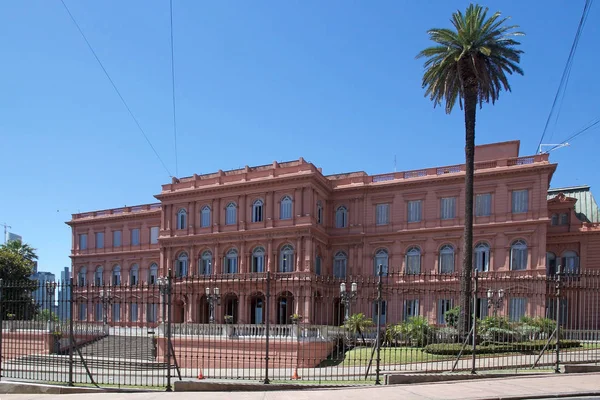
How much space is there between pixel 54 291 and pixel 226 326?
45.1 ft

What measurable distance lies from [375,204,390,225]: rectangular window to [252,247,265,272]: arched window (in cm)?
976

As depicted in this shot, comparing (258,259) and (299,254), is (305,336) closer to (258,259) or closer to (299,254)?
(299,254)

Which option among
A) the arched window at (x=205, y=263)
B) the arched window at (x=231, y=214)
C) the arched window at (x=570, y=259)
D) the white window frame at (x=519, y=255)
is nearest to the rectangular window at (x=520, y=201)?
the white window frame at (x=519, y=255)

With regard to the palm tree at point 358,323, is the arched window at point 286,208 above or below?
above

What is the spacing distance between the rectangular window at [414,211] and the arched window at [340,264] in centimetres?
644

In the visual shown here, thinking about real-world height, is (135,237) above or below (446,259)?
above

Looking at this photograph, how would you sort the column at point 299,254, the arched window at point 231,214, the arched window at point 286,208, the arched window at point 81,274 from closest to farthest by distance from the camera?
1. the column at point 299,254
2. the arched window at point 286,208
3. the arched window at point 231,214
4. the arched window at point 81,274

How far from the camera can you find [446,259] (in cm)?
4062

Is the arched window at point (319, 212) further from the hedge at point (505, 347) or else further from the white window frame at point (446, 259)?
the hedge at point (505, 347)

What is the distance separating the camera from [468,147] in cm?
3100

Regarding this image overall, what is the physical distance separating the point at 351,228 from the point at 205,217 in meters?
12.6

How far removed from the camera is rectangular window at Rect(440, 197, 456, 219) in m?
40.6

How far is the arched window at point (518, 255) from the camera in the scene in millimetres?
37719

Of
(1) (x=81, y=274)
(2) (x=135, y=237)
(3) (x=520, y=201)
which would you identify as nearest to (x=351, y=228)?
(3) (x=520, y=201)
